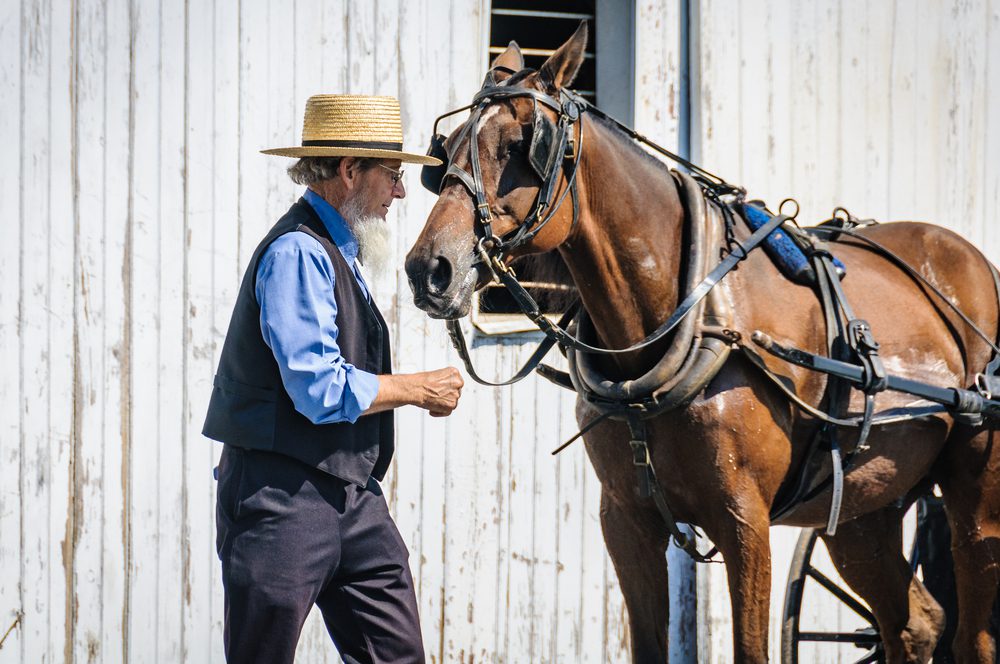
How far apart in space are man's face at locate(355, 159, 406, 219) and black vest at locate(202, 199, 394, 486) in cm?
15

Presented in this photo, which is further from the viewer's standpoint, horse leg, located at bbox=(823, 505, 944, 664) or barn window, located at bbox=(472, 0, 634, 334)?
barn window, located at bbox=(472, 0, 634, 334)

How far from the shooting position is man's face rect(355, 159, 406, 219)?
9.87 ft

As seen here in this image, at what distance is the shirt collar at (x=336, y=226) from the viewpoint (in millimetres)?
2950

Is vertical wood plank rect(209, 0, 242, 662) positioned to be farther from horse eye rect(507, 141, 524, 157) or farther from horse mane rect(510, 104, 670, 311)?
horse eye rect(507, 141, 524, 157)

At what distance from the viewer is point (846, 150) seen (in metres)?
4.98

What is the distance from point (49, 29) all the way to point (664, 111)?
2.54 m

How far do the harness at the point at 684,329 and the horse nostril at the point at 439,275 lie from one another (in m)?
0.11

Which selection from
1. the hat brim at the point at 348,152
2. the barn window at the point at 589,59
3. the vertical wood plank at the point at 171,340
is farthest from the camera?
the barn window at the point at 589,59

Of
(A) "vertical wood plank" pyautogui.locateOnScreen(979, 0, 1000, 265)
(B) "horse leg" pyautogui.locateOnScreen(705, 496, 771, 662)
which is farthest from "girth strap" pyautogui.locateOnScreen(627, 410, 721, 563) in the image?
(A) "vertical wood plank" pyautogui.locateOnScreen(979, 0, 1000, 265)

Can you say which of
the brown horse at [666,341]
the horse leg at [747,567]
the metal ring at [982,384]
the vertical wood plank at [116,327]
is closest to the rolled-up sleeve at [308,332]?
the brown horse at [666,341]

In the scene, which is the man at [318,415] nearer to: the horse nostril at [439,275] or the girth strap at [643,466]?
the horse nostril at [439,275]

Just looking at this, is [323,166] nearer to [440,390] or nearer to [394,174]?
[394,174]

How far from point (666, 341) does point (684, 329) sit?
0.25ft

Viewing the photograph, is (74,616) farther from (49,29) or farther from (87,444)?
(49,29)
